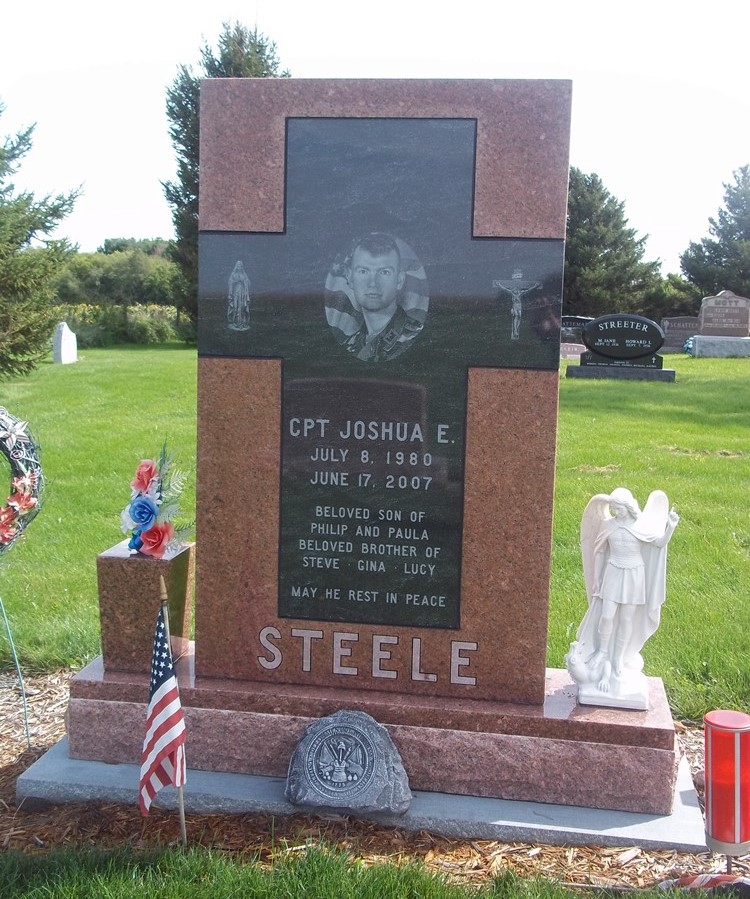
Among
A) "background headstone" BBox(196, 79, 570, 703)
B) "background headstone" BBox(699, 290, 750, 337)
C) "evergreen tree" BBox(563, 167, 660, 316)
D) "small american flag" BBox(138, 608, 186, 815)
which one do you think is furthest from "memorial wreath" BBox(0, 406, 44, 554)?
"evergreen tree" BBox(563, 167, 660, 316)

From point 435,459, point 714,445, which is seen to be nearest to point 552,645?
point 435,459

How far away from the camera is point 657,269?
1891 inches

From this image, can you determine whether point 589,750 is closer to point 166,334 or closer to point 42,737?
point 42,737

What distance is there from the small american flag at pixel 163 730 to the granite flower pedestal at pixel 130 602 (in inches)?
34.6

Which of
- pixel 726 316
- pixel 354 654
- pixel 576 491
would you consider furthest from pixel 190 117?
pixel 354 654

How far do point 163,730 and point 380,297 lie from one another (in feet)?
6.73

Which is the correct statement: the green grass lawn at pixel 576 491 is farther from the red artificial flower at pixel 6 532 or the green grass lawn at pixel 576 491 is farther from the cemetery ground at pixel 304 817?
the red artificial flower at pixel 6 532

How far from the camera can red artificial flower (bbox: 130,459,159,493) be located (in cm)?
457

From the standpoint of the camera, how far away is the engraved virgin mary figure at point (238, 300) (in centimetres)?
438

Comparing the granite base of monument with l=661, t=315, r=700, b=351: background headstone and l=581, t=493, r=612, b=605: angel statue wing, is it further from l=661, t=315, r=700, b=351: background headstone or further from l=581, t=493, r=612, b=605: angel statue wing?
l=661, t=315, r=700, b=351: background headstone

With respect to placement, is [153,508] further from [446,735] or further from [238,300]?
[446,735]

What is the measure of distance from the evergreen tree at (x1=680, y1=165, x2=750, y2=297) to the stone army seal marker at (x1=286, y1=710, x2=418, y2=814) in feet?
146

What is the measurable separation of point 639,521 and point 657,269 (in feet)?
153

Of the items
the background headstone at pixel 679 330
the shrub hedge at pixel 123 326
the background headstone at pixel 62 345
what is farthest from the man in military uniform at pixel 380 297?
the background headstone at pixel 679 330
